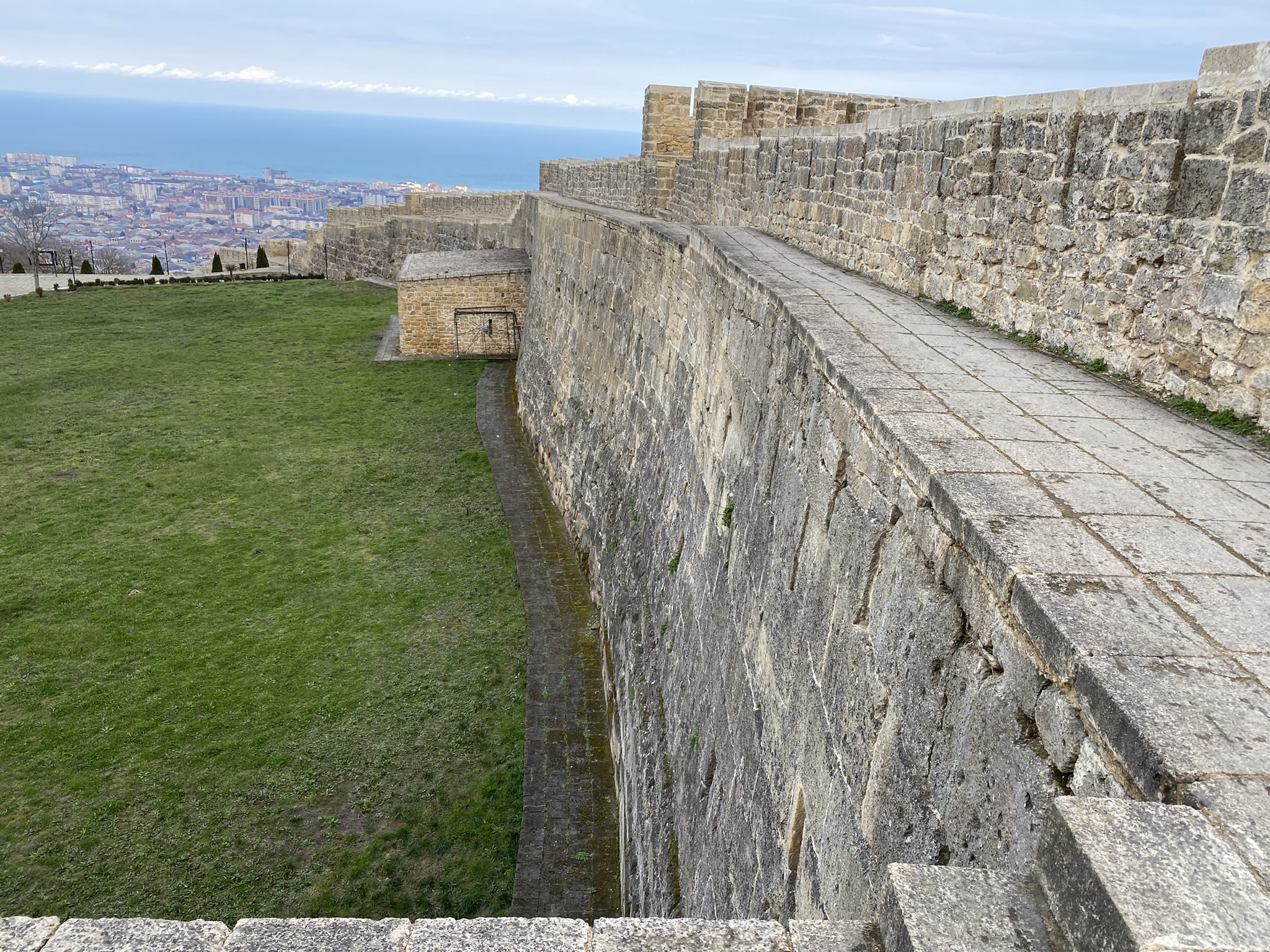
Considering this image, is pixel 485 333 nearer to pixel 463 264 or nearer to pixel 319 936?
pixel 463 264

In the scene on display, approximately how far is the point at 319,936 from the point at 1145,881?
4.98ft

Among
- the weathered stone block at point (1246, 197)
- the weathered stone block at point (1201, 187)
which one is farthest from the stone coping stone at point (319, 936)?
the weathered stone block at point (1201, 187)

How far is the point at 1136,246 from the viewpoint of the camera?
4117 millimetres

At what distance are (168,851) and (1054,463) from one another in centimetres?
668

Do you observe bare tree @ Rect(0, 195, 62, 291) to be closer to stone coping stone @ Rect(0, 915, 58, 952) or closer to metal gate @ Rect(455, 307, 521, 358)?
metal gate @ Rect(455, 307, 521, 358)

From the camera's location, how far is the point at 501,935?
72.4 inches

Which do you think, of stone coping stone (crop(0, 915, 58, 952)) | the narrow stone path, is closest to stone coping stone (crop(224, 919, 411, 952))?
stone coping stone (crop(0, 915, 58, 952))

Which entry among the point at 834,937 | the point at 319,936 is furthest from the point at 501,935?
the point at 834,937

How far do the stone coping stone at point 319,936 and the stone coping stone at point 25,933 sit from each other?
1.24ft

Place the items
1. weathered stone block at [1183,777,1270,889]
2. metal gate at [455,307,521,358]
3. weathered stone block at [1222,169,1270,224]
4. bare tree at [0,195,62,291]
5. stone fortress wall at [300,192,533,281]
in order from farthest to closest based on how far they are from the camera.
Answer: bare tree at [0,195,62,291] < stone fortress wall at [300,192,533,281] < metal gate at [455,307,521,358] < weathered stone block at [1222,169,1270,224] < weathered stone block at [1183,777,1270,889]

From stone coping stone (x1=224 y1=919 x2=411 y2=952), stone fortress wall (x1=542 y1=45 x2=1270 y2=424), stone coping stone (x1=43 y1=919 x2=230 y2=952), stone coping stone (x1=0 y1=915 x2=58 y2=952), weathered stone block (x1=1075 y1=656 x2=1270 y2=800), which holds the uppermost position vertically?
stone fortress wall (x1=542 y1=45 x2=1270 y2=424)

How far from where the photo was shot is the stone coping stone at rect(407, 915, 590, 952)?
1794 mm

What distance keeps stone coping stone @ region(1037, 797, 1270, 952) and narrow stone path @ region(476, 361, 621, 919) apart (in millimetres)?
5339

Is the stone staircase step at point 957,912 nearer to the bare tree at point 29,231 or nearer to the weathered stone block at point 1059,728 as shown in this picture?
the weathered stone block at point 1059,728
